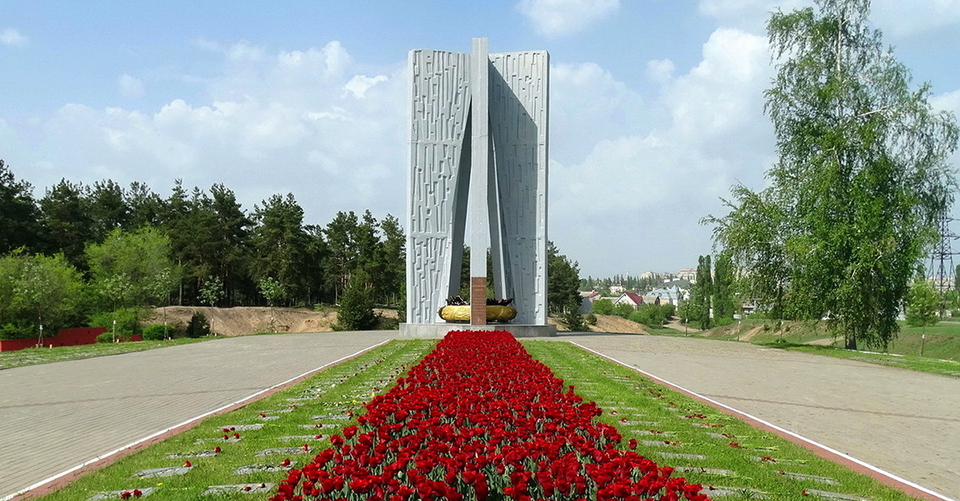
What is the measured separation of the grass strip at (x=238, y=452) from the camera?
474 cm

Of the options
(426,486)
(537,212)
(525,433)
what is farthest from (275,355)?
(426,486)

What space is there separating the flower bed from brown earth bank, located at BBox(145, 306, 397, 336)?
42572mm

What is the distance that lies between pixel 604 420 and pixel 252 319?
45611mm

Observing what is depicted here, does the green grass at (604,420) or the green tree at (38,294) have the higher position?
the green tree at (38,294)

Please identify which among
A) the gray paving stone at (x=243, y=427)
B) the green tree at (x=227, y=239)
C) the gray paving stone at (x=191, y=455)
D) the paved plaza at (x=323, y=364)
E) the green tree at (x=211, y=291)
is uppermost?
the green tree at (x=227, y=239)

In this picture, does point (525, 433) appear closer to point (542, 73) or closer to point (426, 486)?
point (426, 486)

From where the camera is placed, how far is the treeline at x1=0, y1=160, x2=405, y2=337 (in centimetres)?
3173

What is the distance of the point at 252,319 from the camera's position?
49.7m

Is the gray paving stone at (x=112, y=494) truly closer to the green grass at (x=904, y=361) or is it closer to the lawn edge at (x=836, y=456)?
the lawn edge at (x=836, y=456)

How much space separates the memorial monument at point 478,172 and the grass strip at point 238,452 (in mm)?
15459

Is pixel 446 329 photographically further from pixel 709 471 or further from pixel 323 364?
pixel 709 471

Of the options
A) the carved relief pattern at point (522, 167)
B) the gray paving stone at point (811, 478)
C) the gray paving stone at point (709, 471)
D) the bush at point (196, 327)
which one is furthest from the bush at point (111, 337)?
the gray paving stone at point (811, 478)

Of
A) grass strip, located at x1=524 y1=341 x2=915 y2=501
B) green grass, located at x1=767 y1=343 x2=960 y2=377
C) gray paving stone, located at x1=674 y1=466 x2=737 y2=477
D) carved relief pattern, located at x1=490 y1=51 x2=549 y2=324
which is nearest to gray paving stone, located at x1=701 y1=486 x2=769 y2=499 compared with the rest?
grass strip, located at x1=524 y1=341 x2=915 y2=501

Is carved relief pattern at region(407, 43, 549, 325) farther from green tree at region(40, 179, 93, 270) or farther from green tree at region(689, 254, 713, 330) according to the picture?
green tree at region(689, 254, 713, 330)
